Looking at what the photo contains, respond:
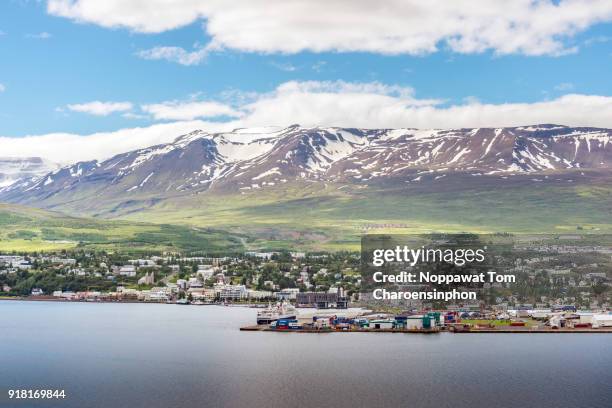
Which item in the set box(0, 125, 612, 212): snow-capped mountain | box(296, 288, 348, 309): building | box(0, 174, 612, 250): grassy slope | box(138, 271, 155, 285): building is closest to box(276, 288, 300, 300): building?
box(296, 288, 348, 309): building

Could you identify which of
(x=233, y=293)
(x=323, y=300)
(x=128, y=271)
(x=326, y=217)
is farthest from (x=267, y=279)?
(x=326, y=217)

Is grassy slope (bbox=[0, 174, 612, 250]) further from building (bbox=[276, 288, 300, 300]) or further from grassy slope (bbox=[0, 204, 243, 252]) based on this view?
building (bbox=[276, 288, 300, 300])

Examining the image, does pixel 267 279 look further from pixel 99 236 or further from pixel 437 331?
pixel 99 236

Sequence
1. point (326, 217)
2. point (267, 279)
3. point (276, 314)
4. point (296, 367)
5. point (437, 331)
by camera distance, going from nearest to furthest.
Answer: point (296, 367) → point (437, 331) → point (276, 314) → point (267, 279) → point (326, 217)

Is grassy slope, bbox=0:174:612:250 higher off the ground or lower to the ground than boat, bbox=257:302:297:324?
higher

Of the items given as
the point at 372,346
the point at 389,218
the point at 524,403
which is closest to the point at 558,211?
the point at 389,218
